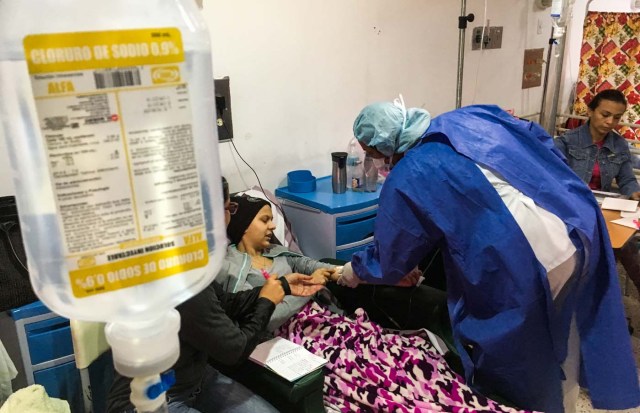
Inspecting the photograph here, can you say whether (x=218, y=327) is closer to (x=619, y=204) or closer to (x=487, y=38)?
(x=619, y=204)

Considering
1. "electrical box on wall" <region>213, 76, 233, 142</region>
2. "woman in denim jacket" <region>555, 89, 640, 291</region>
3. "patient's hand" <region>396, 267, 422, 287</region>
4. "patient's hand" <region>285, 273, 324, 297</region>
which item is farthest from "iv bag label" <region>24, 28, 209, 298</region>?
"woman in denim jacket" <region>555, 89, 640, 291</region>

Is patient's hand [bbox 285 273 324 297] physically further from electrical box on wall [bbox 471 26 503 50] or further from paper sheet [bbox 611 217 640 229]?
electrical box on wall [bbox 471 26 503 50]

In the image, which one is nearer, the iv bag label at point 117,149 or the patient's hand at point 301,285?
the iv bag label at point 117,149

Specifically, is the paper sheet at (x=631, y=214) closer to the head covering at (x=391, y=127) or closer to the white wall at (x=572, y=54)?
the head covering at (x=391, y=127)

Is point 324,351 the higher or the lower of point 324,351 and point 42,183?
the lower

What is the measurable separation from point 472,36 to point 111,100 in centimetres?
342

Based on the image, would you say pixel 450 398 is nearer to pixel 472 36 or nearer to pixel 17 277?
pixel 17 277

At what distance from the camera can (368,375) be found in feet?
5.49

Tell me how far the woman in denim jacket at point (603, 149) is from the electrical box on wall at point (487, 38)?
839 mm

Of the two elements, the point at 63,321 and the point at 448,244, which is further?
the point at 63,321

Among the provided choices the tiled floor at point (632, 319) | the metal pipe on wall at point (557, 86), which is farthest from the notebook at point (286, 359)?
the metal pipe on wall at point (557, 86)

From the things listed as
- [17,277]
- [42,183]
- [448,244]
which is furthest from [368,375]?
[42,183]

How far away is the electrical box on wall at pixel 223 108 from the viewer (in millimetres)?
2422

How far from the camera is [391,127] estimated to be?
1.74 metres
